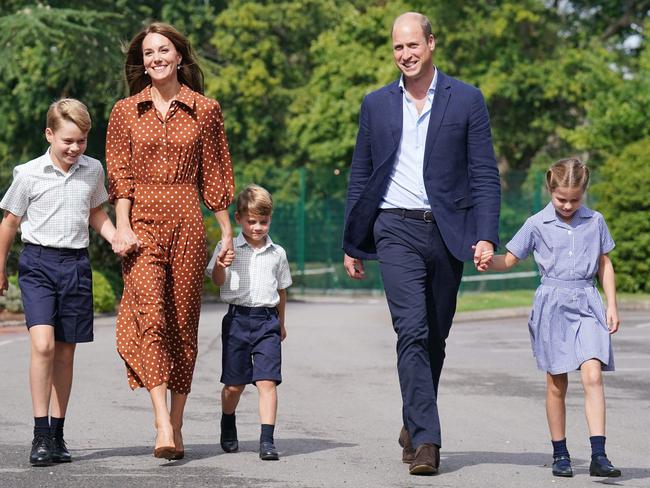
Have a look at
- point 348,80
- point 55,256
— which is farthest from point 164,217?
point 348,80

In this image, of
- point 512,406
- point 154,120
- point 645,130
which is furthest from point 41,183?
point 645,130

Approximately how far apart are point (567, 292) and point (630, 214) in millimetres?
19469

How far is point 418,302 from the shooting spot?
23.4ft

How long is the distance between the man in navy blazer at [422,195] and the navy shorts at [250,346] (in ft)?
2.37

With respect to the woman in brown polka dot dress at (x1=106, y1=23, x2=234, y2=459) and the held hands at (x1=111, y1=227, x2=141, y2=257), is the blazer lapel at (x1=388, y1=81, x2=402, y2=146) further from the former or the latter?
the held hands at (x1=111, y1=227, x2=141, y2=257)

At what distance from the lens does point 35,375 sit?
7250 millimetres

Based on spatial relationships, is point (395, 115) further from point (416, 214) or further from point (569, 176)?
point (569, 176)

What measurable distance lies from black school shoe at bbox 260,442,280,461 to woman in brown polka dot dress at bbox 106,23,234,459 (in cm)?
39

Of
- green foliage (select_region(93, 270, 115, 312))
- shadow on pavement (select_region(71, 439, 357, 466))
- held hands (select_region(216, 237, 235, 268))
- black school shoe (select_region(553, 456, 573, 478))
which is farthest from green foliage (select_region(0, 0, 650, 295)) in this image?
black school shoe (select_region(553, 456, 573, 478))

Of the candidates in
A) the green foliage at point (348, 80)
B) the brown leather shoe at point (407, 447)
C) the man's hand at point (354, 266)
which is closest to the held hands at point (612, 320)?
the brown leather shoe at point (407, 447)

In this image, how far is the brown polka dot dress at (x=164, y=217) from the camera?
7246 mm

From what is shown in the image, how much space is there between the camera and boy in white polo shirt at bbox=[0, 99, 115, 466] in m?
7.26

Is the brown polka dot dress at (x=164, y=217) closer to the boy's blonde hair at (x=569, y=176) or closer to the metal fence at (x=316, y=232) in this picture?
the boy's blonde hair at (x=569, y=176)

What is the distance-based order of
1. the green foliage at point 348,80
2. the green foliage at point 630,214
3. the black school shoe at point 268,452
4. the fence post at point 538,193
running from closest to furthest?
the black school shoe at point 268,452, the green foliage at point 630,214, the fence post at point 538,193, the green foliage at point 348,80
